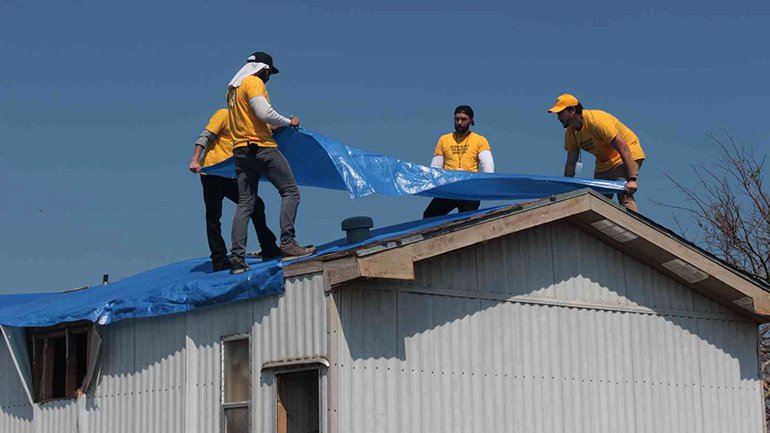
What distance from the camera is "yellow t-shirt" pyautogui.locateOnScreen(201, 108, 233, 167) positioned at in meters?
15.4

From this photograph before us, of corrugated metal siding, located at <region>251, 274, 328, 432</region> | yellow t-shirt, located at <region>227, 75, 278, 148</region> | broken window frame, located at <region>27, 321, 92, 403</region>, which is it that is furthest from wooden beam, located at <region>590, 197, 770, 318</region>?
broken window frame, located at <region>27, 321, 92, 403</region>

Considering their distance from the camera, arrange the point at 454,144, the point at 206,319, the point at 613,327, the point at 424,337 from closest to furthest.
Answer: the point at 424,337, the point at 206,319, the point at 613,327, the point at 454,144

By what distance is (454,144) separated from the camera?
54.4 feet

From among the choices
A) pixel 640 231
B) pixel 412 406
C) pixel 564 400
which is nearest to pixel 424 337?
pixel 412 406

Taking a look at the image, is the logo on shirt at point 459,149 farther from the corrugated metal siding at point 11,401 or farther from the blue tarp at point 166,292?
the corrugated metal siding at point 11,401

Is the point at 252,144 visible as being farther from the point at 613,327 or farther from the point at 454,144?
the point at 613,327

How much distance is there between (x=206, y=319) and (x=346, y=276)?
255 centimetres

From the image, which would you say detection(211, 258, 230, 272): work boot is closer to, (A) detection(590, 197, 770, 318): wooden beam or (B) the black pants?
(B) the black pants

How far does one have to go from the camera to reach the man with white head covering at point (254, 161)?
46.3 feet

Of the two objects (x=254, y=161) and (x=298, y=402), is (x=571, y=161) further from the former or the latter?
(x=298, y=402)

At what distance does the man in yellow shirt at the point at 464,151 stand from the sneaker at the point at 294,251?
3.17 meters

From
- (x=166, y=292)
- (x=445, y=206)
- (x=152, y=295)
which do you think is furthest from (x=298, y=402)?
(x=445, y=206)

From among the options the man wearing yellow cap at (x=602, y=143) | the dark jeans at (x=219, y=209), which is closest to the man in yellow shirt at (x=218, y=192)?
the dark jeans at (x=219, y=209)

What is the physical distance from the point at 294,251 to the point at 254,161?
113cm
